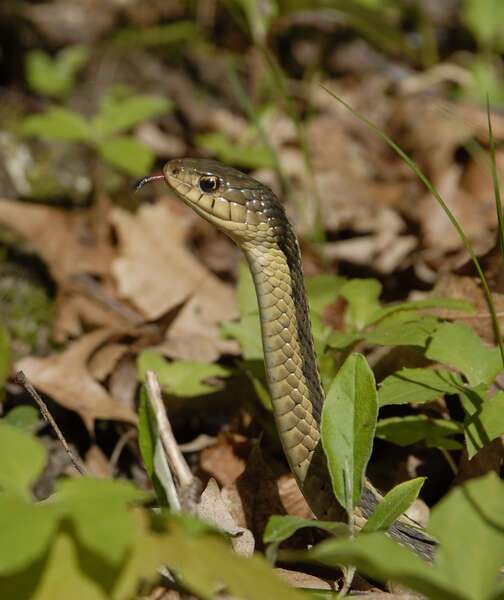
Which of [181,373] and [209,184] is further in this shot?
[181,373]

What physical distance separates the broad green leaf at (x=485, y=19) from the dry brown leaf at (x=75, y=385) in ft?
13.1

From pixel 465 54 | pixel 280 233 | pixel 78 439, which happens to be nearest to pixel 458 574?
pixel 280 233

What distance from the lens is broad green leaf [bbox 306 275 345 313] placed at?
6.86 feet

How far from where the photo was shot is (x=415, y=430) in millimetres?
1745

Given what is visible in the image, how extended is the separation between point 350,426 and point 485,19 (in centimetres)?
445

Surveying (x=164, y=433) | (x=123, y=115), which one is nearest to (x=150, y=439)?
(x=164, y=433)

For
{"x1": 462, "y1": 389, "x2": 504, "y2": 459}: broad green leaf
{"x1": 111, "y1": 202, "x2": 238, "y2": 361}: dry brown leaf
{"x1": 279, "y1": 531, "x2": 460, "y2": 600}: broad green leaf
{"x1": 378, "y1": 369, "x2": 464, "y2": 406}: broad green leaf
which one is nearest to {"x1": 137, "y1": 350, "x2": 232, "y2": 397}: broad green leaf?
{"x1": 111, "y1": 202, "x2": 238, "y2": 361}: dry brown leaf

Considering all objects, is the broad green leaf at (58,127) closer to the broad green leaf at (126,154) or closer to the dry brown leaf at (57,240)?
the broad green leaf at (126,154)

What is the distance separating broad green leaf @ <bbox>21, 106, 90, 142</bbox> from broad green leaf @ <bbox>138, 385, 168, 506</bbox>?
193cm

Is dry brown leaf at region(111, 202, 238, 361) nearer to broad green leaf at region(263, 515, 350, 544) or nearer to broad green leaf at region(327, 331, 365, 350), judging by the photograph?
broad green leaf at region(327, 331, 365, 350)

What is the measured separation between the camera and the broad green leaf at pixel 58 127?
10.00ft

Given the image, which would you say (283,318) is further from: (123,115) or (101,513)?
(123,115)

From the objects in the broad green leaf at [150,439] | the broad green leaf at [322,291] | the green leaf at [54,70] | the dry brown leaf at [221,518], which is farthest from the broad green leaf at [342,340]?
the green leaf at [54,70]

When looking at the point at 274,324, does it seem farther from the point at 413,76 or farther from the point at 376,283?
the point at 413,76
